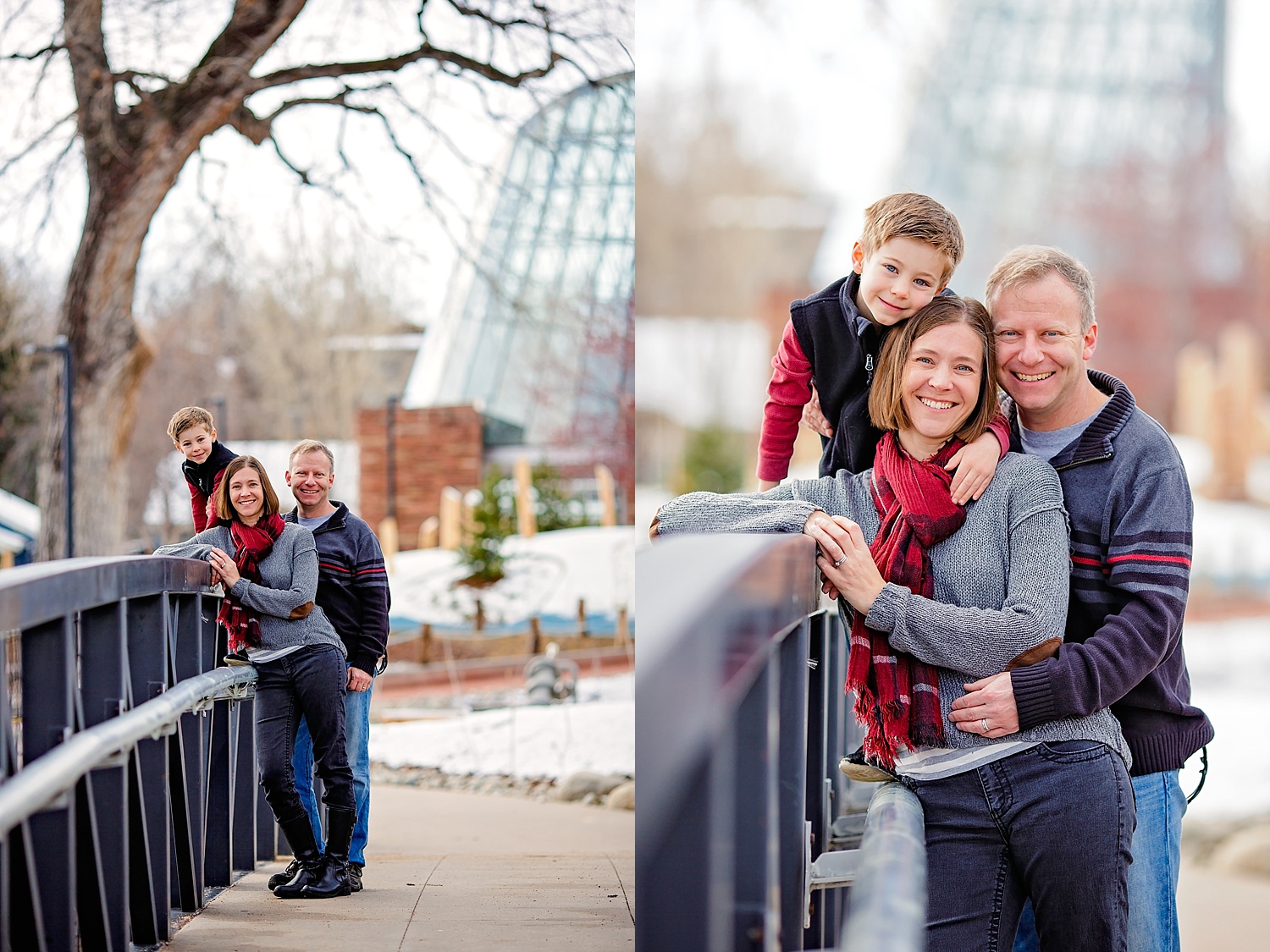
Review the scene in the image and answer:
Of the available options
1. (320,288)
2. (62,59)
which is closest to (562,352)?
(320,288)

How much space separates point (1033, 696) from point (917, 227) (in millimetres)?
715

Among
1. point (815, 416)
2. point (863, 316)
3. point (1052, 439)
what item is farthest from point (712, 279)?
point (1052, 439)

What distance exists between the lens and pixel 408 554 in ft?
20.7

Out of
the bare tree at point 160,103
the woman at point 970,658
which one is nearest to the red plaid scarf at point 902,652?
the woman at point 970,658

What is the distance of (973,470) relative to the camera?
1785 mm

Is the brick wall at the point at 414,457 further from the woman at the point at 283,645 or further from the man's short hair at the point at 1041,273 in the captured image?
the man's short hair at the point at 1041,273

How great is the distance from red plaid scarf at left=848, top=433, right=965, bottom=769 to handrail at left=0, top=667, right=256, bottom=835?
104 cm

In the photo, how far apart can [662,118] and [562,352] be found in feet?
24.0

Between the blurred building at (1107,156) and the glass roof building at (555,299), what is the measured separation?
494cm

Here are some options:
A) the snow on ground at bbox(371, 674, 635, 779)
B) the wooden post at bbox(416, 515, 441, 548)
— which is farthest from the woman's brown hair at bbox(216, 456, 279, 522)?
the wooden post at bbox(416, 515, 441, 548)

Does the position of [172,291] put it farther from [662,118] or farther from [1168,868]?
[662,118]

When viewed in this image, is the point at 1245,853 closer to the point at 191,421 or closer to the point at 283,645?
the point at 283,645

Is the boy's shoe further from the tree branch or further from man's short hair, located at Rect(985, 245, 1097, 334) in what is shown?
the tree branch

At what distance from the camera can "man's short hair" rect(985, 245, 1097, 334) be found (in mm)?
1938
